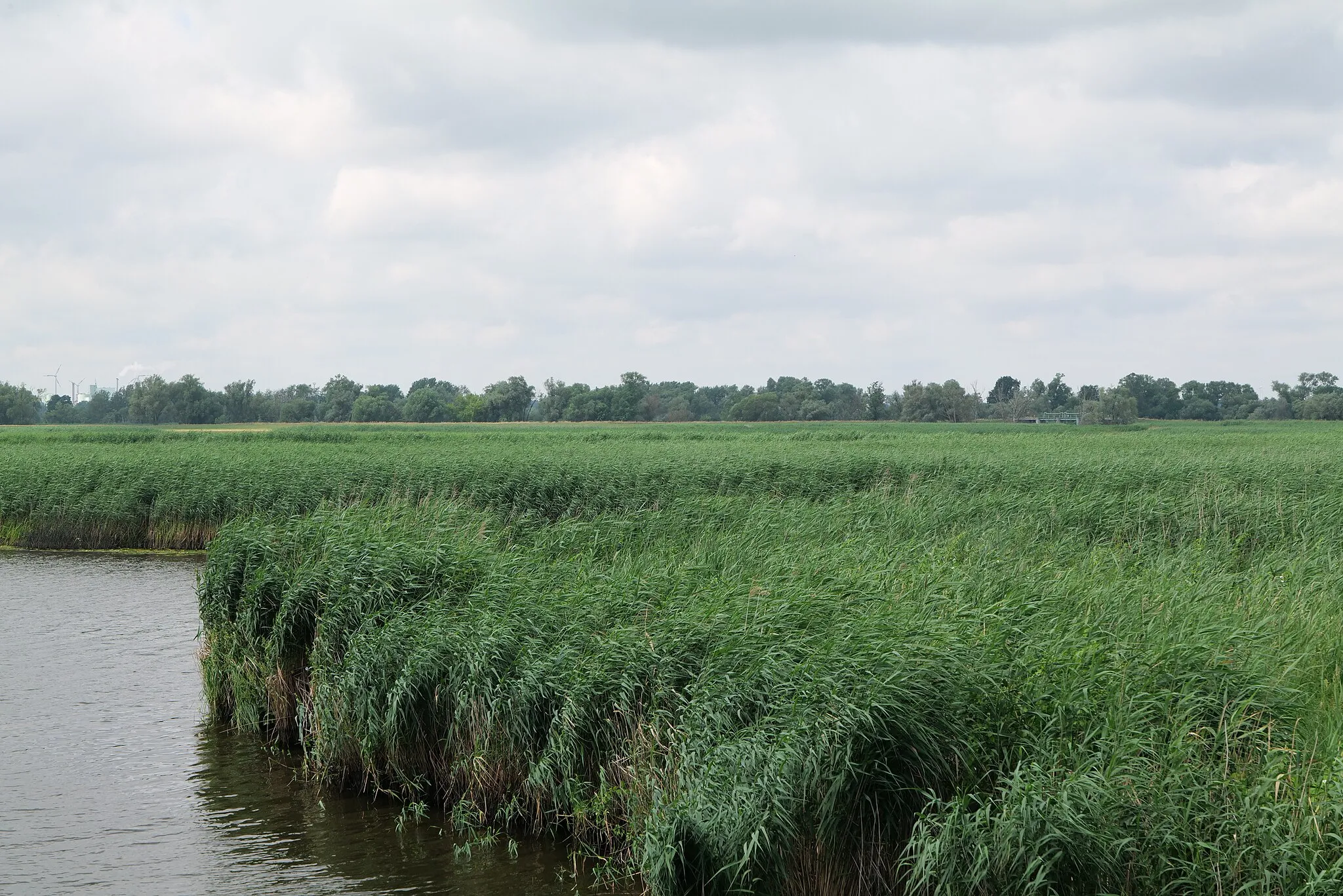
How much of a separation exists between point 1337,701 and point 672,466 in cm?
2111

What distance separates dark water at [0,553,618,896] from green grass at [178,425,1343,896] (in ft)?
1.65

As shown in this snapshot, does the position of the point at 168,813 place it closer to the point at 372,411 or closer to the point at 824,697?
the point at 824,697

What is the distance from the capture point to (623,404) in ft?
442

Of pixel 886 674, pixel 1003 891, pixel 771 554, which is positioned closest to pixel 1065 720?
pixel 886 674

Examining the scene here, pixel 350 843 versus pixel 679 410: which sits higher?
pixel 679 410

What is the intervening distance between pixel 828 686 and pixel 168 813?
625 centimetres

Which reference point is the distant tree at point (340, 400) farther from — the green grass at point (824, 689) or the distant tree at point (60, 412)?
the green grass at point (824, 689)

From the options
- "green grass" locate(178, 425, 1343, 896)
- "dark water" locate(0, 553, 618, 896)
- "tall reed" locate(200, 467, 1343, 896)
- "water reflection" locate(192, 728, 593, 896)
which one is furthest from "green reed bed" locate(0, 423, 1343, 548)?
"water reflection" locate(192, 728, 593, 896)

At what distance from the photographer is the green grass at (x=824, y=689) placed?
617cm

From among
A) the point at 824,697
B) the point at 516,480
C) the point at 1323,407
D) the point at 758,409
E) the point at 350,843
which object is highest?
the point at 758,409

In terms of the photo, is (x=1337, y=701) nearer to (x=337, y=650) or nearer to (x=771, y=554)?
(x=771, y=554)

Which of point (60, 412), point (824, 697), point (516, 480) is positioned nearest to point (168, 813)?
point (824, 697)

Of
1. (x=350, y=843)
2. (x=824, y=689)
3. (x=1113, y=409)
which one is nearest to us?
(x=824, y=689)

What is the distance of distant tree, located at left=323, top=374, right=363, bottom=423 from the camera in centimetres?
13938
